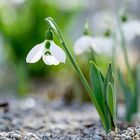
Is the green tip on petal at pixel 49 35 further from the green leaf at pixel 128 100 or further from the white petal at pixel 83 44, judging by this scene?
the green leaf at pixel 128 100

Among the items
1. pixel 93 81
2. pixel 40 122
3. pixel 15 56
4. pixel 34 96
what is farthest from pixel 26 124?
pixel 15 56

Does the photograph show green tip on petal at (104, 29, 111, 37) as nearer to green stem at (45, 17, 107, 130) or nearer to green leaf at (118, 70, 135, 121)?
green leaf at (118, 70, 135, 121)

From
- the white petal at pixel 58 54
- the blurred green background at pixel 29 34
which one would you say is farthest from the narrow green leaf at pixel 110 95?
the blurred green background at pixel 29 34

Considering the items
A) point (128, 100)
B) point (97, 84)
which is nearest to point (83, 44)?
point (97, 84)

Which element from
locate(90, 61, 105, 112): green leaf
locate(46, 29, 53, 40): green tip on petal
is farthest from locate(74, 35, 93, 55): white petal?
locate(46, 29, 53, 40): green tip on petal

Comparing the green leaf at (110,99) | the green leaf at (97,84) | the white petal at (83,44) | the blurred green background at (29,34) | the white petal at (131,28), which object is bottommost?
the green leaf at (110,99)

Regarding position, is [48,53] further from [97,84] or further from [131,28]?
[131,28]
